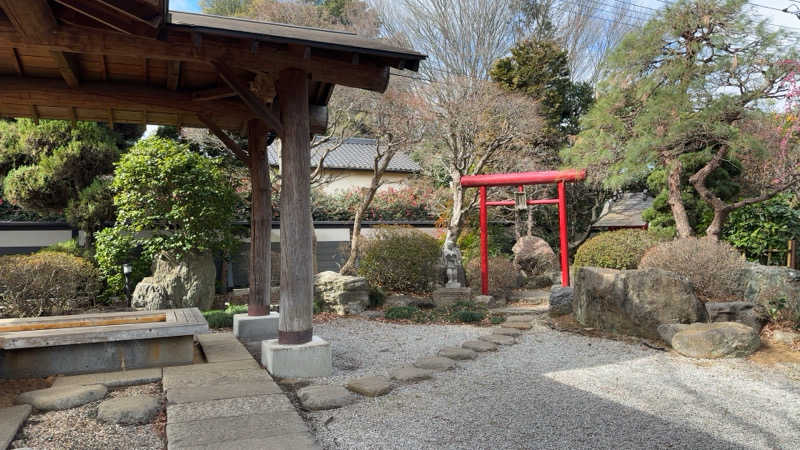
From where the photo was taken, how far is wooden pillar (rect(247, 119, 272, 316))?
19.0ft

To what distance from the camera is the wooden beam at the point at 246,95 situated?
4051 millimetres

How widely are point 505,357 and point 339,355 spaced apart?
5.61 ft

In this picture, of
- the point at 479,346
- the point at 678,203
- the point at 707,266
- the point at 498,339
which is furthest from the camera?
the point at 678,203

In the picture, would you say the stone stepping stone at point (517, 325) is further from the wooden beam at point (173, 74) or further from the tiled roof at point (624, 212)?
the tiled roof at point (624, 212)

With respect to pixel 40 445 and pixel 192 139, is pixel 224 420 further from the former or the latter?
pixel 192 139

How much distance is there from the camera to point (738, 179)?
10516 millimetres

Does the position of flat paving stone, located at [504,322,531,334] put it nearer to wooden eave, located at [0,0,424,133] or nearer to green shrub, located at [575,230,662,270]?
green shrub, located at [575,230,662,270]

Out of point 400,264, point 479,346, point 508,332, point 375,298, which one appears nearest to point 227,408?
point 479,346

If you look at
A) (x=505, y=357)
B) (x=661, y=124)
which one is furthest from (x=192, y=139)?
(x=661, y=124)

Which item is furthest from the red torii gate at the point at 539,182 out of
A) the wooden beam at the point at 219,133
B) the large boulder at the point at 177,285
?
the wooden beam at the point at 219,133

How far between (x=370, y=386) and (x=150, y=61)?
3623 millimetres

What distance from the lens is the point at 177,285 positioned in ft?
25.1

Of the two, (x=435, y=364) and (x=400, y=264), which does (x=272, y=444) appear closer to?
(x=435, y=364)

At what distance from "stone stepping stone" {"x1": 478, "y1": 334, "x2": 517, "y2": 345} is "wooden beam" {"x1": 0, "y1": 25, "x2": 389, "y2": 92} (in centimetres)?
316
